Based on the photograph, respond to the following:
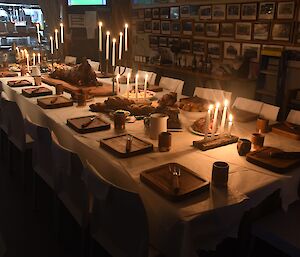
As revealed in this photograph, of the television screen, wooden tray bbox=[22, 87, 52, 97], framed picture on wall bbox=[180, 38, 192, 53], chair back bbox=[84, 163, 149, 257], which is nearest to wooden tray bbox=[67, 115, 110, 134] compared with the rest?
chair back bbox=[84, 163, 149, 257]

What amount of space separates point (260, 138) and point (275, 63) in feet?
8.73

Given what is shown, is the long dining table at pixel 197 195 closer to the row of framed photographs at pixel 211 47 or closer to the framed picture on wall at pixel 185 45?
the row of framed photographs at pixel 211 47

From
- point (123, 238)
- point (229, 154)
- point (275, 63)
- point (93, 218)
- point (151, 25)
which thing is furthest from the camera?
point (151, 25)

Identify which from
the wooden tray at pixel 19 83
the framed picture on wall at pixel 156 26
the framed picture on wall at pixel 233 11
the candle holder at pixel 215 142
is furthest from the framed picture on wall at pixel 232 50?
the candle holder at pixel 215 142

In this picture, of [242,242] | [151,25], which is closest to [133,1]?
[151,25]

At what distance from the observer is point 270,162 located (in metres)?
1.72

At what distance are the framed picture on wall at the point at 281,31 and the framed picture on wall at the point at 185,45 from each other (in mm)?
1576

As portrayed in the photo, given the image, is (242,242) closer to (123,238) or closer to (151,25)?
(123,238)

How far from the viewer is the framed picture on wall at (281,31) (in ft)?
13.3

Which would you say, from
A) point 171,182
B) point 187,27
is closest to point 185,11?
point 187,27

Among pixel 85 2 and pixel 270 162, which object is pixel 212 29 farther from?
pixel 270 162

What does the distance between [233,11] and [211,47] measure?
0.64 metres

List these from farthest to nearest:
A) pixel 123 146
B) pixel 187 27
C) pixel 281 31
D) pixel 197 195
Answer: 1. pixel 187 27
2. pixel 281 31
3. pixel 123 146
4. pixel 197 195

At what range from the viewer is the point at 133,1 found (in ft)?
22.0
